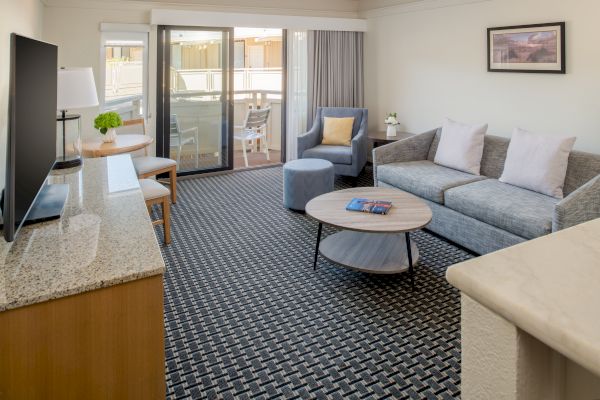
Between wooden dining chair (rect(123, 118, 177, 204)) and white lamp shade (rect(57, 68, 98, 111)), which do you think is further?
wooden dining chair (rect(123, 118, 177, 204))

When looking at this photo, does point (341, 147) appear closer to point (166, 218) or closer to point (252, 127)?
point (252, 127)

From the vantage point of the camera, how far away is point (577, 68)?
376 cm

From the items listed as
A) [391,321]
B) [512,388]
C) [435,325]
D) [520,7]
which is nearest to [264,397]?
[391,321]

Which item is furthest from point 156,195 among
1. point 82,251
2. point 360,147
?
point 360,147

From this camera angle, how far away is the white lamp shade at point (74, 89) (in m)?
3.23

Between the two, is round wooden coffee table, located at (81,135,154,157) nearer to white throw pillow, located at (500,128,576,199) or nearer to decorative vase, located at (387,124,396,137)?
decorative vase, located at (387,124,396,137)

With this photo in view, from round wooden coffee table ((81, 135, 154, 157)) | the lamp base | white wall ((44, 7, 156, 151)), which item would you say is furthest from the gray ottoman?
white wall ((44, 7, 156, 151))

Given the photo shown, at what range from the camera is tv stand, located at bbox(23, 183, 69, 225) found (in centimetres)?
173

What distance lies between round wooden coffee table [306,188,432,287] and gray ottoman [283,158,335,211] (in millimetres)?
887

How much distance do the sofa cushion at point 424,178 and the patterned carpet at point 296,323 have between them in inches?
16.1

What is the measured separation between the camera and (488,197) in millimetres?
3391

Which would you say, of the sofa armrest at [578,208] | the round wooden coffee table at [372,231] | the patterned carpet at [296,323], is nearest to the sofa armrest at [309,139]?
the patterned carpet at [296,323]

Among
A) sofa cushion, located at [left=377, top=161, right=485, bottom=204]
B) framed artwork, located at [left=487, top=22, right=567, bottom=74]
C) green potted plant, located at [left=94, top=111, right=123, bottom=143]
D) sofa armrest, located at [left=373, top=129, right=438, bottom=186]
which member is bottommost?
sofa cushion, located at [left=377, top=161, right=485, bottom=204]

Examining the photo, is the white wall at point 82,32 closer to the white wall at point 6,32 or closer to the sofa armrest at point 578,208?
the white wall at point 6,32
